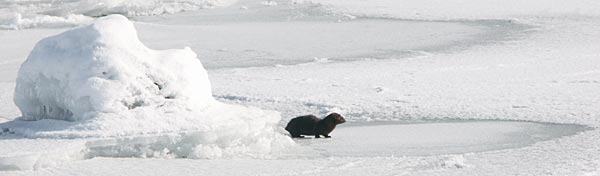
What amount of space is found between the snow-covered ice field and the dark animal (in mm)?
74

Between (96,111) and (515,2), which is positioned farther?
(515,2)

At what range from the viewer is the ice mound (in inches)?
194

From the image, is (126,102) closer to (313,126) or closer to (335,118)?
(313,126)

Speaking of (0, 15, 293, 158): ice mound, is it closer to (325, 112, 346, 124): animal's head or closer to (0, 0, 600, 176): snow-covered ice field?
(0, 0, 600, 176): snow-covered ice field

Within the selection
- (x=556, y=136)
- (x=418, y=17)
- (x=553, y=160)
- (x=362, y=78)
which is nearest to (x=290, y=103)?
(x=362, y=78)

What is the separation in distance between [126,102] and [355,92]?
289 cm

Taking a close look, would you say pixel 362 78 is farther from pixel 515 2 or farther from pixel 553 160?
pixel 515 2

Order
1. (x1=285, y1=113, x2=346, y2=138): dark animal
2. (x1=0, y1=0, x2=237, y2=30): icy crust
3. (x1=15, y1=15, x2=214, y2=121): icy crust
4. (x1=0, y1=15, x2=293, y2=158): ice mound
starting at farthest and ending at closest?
(x1=0, y1=0, x2=237, y2=30): icy crust → (x1=285, y1=113, x2=346, y2=138): dark animal → (x1=15, y1=15, x2=214, y2=121): icy crust → (x1=0, y1=15, x2=293, y2=158): ice mound

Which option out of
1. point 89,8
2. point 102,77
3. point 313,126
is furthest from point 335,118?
point 89,8

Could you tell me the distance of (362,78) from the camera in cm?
852

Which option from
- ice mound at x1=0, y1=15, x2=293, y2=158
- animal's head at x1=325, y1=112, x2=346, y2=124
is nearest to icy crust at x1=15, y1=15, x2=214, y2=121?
ice mound at x1=0, y1=15, x2=293, y2=158

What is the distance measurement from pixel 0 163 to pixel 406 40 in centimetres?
765

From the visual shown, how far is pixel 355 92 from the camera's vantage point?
770cm

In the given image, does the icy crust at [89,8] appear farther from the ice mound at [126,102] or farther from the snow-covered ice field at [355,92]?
the ice mound at [126,102]
